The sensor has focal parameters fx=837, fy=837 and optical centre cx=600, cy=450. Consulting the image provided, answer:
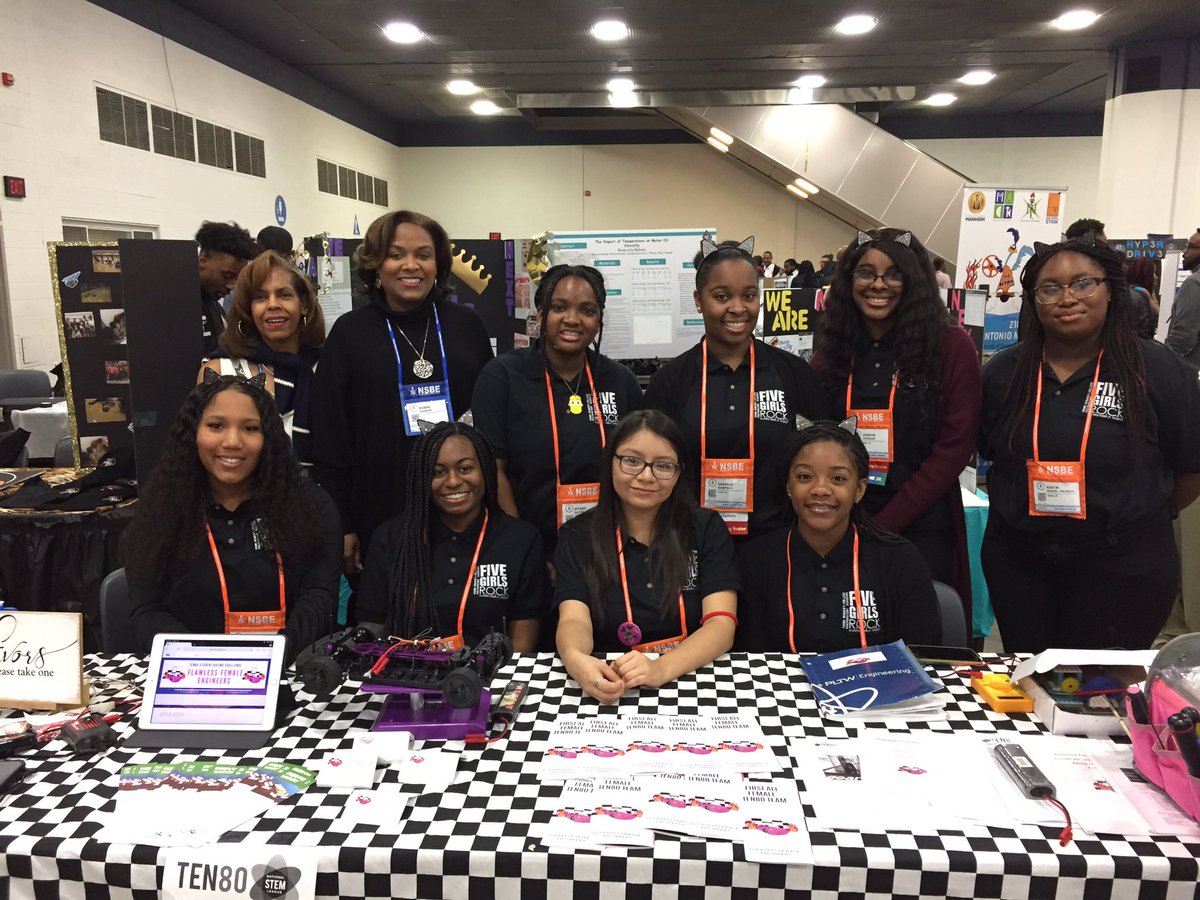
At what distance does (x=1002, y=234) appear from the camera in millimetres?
6910

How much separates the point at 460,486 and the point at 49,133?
5.90 meters

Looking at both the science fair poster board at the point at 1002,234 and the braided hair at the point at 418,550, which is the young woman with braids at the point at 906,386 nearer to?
the braided hair at the point at 418,550

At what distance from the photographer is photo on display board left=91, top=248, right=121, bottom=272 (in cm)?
351


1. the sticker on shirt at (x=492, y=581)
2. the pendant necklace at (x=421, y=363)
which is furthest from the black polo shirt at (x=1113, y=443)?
the pendant necklace at (x=421, y=363)

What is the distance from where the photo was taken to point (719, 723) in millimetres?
1660

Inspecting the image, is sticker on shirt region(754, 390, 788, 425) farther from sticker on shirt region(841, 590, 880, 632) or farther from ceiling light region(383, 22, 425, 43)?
ceiling light region(383, 22, 425, 43)

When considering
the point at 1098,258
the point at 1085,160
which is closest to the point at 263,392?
the point at 1098,258

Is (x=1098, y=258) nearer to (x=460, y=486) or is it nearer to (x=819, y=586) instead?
(x=819, y=586)

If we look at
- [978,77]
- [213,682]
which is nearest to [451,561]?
[213,682]

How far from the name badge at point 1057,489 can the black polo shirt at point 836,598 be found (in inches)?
15.7

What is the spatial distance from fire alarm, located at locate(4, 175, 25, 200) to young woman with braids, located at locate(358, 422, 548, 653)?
17.1 feet

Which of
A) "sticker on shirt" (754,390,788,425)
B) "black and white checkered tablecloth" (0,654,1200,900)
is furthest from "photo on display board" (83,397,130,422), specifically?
"sticker on shirt" (754,390,788,425)

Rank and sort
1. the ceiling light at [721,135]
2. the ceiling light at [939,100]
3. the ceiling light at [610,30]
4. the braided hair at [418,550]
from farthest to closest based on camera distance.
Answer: the ceiling light at [721,135] < the ceiling light at [939,100] < the ceiling light at [610,30] < the braided hair at [418,550]

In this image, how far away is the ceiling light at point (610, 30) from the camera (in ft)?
27.6
